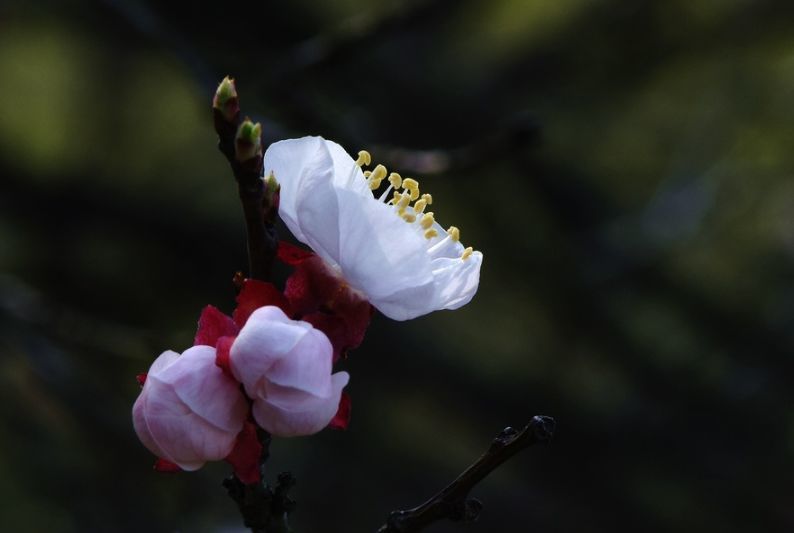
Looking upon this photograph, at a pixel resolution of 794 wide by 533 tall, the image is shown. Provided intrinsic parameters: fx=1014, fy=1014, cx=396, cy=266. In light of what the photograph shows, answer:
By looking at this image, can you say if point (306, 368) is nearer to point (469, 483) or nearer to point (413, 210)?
point (469, 483)

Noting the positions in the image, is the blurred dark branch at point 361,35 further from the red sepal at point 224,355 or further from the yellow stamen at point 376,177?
the red sepal at point 224,355

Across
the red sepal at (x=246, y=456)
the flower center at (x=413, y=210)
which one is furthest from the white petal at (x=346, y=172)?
the red sepal at (x=246, y=456)

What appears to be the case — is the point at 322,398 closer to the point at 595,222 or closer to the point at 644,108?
the point at 595,222

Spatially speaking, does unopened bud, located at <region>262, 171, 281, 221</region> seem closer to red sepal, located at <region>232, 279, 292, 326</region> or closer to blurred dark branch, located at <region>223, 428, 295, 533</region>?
red sepal, located at <region>232, 279, 292, 326</region>

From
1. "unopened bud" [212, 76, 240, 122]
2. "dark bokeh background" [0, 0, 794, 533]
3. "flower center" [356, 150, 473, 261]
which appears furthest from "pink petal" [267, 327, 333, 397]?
"dark bokeh background" [0, 0, 794, 533]

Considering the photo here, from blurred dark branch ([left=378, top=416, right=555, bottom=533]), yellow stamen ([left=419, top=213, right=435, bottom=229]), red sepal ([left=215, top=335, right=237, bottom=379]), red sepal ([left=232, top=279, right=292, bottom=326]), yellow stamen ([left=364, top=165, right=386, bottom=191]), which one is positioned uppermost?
yellow stamen ([left=364, top=165, right=386, bottom=191])

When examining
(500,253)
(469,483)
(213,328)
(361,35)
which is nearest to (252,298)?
(213,328)

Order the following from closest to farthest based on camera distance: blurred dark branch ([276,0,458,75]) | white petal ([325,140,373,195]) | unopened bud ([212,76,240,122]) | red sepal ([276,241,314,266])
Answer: unopened bud ([212,76,240,122])
red sepal ([276,241,314,266])
white petal ([325,140,373,195])
blurred dark branch ([276,0,458,75])
